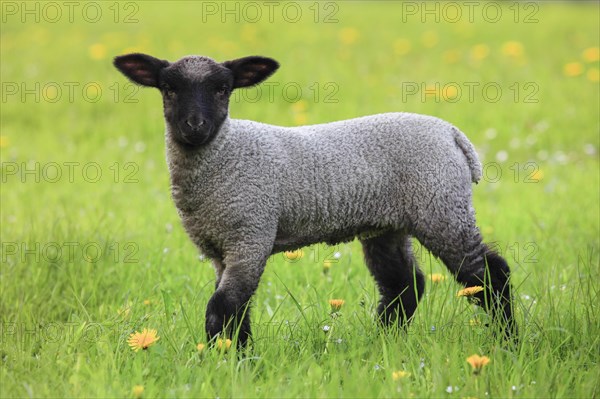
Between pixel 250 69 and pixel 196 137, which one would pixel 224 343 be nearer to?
pixel 196 137

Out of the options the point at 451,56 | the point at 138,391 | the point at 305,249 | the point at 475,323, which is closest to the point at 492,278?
the point at 475,323

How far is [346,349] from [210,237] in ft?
3.04

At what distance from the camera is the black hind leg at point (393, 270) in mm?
5133

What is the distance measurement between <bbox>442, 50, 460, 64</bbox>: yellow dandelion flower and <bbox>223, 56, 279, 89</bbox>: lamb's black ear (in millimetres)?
8781

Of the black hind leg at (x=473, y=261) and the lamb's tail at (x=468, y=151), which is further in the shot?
the lamb's tail at (x=468, y=151)

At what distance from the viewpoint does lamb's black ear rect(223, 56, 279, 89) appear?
14.8 ft

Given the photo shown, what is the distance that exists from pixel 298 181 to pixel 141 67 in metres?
1.06

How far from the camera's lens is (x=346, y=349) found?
4281mm

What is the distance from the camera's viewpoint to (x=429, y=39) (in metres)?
14.4

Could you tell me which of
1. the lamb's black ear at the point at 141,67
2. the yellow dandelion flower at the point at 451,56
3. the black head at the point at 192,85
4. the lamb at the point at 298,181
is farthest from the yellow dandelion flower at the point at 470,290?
the yellow dandelion flower at the point at 451,56

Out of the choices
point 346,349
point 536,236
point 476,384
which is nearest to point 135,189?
point 536,236

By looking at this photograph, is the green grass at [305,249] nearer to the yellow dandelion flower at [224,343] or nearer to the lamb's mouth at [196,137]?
the yellow dandelion flower at [224,343]

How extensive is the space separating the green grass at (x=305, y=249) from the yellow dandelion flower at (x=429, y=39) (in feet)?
0.36

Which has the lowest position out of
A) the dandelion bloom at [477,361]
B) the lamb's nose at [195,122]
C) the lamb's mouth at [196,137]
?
the dandelion bloom at [477,361]
